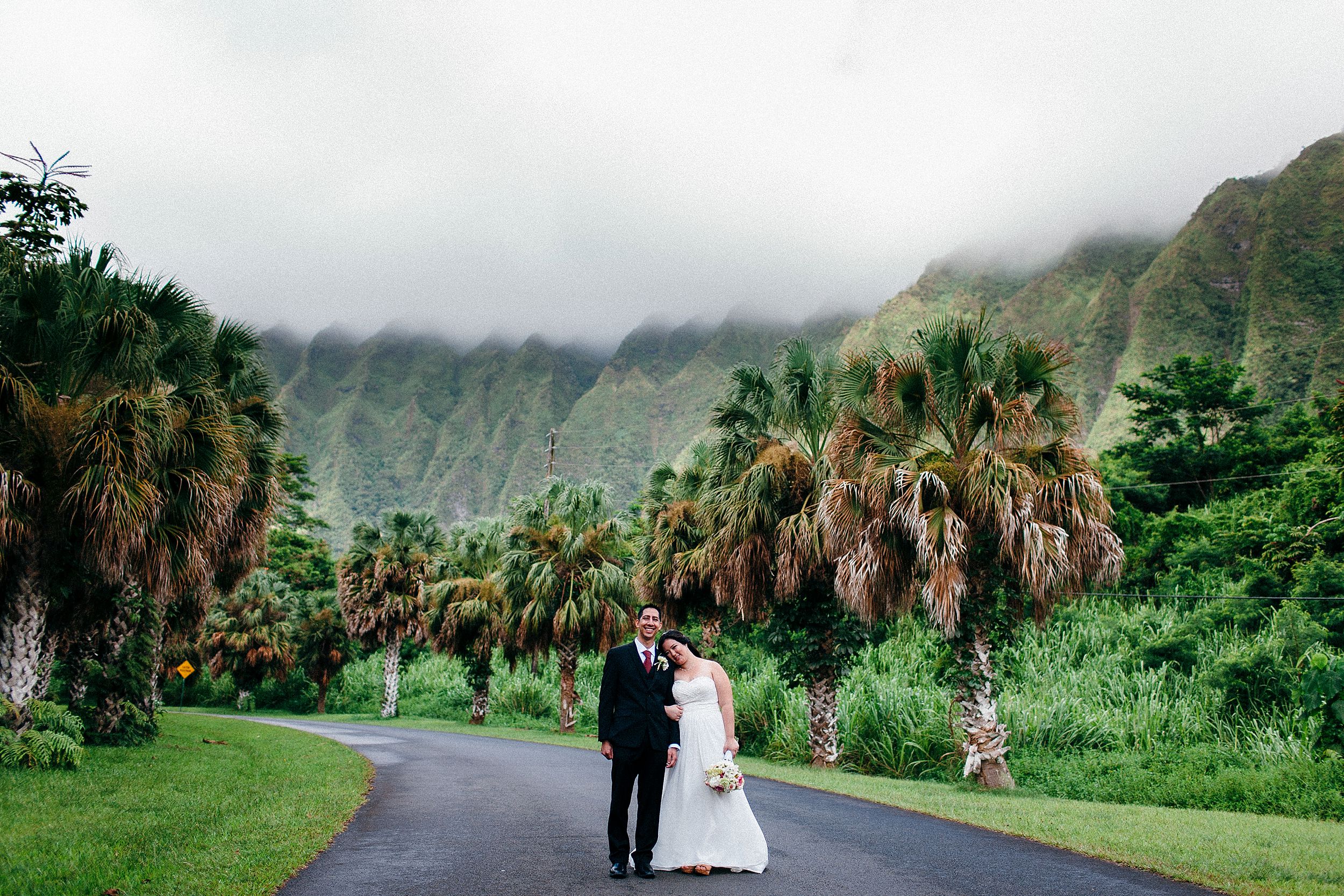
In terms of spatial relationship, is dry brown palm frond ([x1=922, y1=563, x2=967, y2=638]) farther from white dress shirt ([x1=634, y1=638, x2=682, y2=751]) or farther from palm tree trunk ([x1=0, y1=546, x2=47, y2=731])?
palm tree trunk ([x1=0, y1=546, x2=47, y2=731])

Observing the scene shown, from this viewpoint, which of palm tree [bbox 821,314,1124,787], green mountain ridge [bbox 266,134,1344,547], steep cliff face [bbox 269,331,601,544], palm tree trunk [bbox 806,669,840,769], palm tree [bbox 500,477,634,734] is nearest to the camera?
palm tree [bbox 821,314,1124,787]

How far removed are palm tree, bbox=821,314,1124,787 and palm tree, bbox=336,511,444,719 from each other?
90.2ft

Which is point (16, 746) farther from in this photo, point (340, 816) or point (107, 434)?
point (340, 816)

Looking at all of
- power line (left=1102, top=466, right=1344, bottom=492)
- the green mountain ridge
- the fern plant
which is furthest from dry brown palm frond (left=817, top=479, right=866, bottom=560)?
power line (left=1102, top=466, right=1344, bottom=492)

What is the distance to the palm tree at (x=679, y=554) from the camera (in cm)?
2345

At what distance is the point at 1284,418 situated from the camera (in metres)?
41.8

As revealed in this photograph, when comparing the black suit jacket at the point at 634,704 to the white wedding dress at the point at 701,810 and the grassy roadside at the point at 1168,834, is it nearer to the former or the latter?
the white wedding dress at the point at 701,810

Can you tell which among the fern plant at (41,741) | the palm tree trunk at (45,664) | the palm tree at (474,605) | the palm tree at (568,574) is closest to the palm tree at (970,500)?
the fern plant at (41,741)

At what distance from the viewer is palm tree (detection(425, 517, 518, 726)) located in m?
33.1

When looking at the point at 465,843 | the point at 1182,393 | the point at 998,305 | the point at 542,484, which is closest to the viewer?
the point at 465,843

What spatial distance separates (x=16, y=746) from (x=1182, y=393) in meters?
43.8

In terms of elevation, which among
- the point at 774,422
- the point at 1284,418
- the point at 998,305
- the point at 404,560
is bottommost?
the point at 404,560

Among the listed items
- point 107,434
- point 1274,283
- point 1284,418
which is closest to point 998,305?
point 1274,283

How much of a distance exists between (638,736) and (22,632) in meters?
12.9
